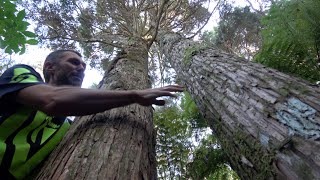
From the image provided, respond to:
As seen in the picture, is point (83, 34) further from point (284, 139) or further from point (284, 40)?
point (284, 139)

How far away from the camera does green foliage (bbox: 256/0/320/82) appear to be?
9.65 ft

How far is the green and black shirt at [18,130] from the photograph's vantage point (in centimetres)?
220

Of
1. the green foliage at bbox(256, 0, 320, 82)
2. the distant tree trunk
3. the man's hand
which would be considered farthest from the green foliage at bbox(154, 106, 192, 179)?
the man's hand

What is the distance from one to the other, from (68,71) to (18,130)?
0.86m

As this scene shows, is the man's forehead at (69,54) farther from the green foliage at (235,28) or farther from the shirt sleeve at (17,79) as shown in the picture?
the green foliage at (235,28)

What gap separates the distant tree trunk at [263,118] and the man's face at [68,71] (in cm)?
131

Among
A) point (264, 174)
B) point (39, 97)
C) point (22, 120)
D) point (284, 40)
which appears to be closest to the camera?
point (264, 174)

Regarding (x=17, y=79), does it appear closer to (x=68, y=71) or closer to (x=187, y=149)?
(x=68, y=71)

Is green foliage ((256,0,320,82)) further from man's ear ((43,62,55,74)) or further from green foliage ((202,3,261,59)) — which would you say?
green foliage ((202,3,261,59))

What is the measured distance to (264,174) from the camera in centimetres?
175

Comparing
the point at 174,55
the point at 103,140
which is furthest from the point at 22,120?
the point at 174,55

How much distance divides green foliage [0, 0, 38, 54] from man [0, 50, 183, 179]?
1.00 meters

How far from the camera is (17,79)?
225cm

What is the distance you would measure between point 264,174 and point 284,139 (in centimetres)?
26
